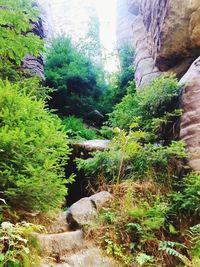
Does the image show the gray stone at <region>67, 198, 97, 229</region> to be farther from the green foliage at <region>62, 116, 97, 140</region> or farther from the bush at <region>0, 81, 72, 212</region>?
the green foliage at <region>62, 116, 97, 140</region>

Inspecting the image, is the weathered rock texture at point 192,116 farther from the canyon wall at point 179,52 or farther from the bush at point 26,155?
the bush at point 26,155

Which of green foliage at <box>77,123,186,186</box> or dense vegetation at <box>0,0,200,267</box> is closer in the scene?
dense vegetation at <box>0,0,200,267</box>

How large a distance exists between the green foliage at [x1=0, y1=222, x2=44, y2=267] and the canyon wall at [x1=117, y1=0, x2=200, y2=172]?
10.9ft

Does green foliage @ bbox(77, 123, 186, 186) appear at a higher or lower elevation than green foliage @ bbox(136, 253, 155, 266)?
higher

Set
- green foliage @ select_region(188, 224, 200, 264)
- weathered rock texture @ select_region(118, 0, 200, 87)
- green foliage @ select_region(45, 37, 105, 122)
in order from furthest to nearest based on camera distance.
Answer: green foliage @ select_region(45, 37, 105, 122), weathered rock texture @ select_region(118, 0, 200, 87), green foliage @ select_region(188, 224, 200, 264)

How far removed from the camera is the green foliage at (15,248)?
3537 mm

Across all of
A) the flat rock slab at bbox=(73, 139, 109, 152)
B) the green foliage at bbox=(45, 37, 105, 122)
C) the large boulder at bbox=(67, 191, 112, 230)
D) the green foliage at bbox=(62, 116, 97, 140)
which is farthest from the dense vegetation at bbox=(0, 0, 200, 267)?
the green foliage at bbox=(45, 37, 105, 122)

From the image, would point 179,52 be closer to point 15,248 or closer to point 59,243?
point 59,243

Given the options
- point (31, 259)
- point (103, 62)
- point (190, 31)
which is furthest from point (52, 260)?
point (103, 62)

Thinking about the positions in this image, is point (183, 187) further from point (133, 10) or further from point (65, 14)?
point (65, 14)

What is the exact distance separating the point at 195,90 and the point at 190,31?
2818 mm

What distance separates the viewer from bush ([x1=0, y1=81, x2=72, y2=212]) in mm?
4051

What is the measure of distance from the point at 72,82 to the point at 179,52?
12.8 feet

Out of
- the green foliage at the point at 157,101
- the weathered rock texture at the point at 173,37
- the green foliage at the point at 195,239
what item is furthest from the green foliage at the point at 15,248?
the weathered rock texture at the point at 173,37
